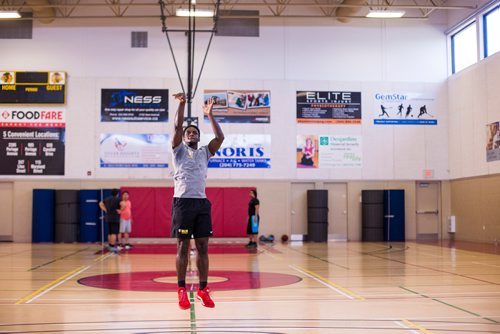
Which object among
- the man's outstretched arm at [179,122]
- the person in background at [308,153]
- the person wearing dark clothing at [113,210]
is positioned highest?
the person in background at [308,153]

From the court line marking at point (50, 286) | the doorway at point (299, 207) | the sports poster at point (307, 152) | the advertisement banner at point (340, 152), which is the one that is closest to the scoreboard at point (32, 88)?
the sports poster at point (307, 152)

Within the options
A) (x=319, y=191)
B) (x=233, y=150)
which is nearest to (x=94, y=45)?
(x=233, y=150)

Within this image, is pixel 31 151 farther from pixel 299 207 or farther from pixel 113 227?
pixel 299 207

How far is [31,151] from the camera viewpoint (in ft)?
88.8

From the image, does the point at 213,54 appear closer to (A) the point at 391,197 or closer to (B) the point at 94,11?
(B) the point at 94,11

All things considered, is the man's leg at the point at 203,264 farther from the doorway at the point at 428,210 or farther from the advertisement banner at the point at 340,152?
the doorway at the point at 428,210

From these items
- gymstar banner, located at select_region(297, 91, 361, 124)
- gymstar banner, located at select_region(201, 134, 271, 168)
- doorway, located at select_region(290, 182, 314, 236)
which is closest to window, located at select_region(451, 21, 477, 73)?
gymstar banner, located at select_region(297, 91, 361, 124)

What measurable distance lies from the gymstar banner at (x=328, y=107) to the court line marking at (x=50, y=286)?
15292 mm

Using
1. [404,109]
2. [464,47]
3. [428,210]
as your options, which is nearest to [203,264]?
[404,109]

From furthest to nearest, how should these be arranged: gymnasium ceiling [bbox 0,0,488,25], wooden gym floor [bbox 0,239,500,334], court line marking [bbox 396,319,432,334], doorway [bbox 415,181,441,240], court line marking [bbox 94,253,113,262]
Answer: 1. doorway [bbox 415,181,441,240]
2. gymnasium ceiling [bbox 0,0,488,25]
3. court line marking [bbox 94,253,113,262]
4. wooden gym floor [bbox 0,239,500,334]
5. court line marking [bbox 396,319,432,334]

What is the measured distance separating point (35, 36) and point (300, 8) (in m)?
11.7

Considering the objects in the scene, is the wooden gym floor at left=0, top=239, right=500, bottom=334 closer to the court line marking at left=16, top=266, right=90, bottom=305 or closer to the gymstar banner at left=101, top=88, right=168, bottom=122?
the court line marking at left=16, top=266, right=90, bottom=305

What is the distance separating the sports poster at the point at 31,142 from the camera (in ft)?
88.8

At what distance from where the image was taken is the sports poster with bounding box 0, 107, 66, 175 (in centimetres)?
2708
